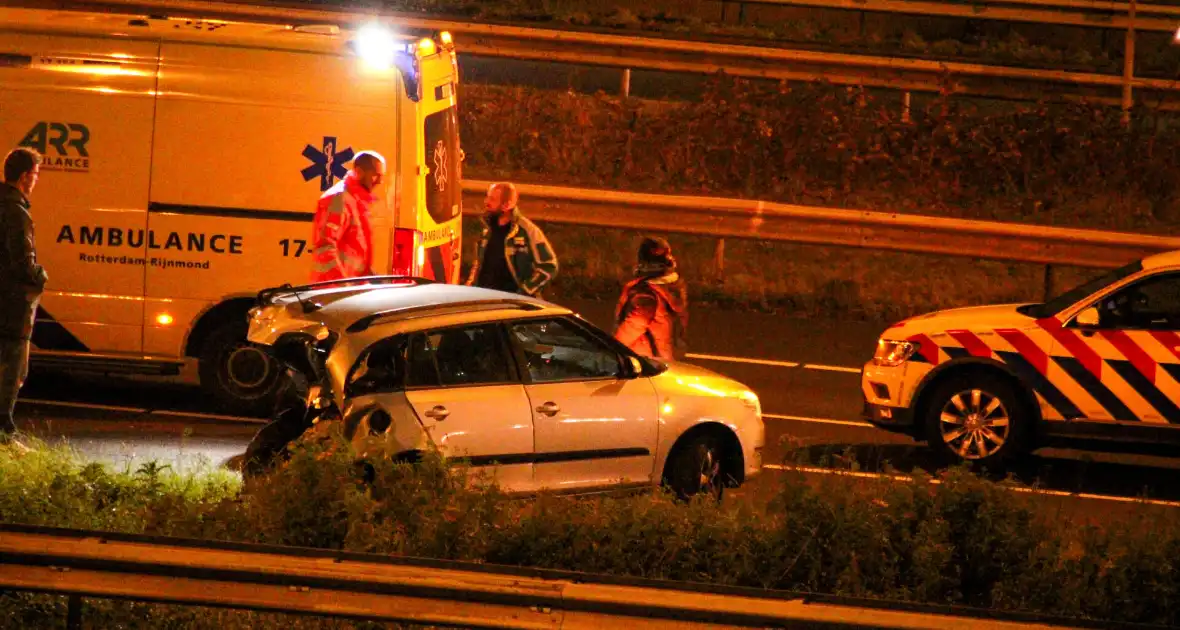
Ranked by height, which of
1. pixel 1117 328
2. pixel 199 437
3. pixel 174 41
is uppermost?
pixel 174 41

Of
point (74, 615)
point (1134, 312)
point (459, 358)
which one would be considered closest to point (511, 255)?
point (459, 358)

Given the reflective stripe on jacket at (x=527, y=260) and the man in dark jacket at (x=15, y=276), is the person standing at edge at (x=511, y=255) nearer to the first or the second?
the reflective stripe on jacket at (x=527, y=260)

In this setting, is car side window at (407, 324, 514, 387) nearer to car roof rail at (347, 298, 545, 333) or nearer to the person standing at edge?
car roof rail at (347, 298, 545, 333)

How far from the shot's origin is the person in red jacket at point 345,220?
1088 cm

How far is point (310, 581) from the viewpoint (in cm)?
604

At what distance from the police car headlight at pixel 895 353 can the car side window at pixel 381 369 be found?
4138 millimetres

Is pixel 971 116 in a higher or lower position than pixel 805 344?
higher

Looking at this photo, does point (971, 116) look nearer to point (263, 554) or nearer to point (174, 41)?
point (174, 41)

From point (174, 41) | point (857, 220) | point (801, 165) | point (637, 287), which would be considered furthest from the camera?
point (801, 165)

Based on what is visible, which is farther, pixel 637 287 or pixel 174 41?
pixel 174 41

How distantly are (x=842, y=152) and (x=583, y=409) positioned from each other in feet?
35.2

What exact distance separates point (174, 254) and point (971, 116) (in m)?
11.1

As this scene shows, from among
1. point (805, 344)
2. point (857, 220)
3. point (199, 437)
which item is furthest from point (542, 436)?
point (857, 220)

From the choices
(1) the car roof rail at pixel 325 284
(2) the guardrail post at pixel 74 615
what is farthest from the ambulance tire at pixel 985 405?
(2) the guardrail post at pixel 74 615
